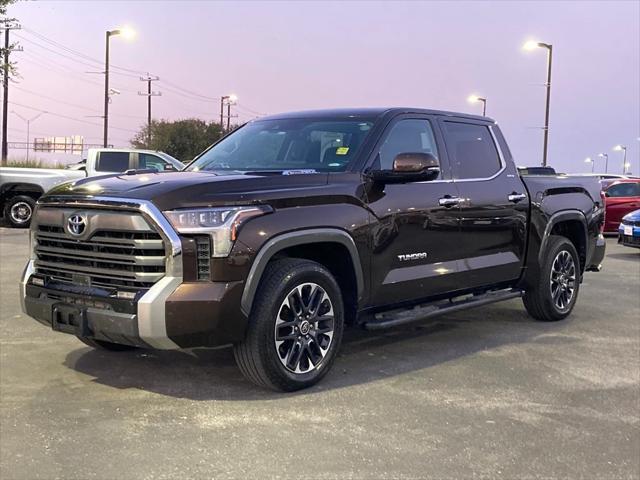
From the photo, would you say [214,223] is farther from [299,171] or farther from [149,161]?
[149,161]

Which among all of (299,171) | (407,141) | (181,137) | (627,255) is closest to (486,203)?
(407,141)

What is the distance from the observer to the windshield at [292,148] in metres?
5.14

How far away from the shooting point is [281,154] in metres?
5.40

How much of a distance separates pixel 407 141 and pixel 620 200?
44.9 ft

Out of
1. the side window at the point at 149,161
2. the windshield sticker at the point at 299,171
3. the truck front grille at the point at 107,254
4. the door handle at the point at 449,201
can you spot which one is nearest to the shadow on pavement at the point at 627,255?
the door handle at the point at 449,201

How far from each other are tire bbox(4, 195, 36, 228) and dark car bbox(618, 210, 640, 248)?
13545 millimetres

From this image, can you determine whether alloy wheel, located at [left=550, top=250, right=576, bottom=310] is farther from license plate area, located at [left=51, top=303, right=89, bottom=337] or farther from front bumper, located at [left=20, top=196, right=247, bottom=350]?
license plate area, located at [left=51, top=303, right=89, bottom=337]

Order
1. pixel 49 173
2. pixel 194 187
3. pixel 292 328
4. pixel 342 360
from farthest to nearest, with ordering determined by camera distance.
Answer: pixel 49 173, pixel 342 360, pixel 292 328, pixel 194 187

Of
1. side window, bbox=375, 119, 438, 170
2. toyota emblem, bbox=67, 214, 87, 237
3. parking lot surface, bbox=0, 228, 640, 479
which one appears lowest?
parking lot surface, bbox=0, 228, 640, 479

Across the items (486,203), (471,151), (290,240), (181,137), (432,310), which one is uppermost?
(181,137)

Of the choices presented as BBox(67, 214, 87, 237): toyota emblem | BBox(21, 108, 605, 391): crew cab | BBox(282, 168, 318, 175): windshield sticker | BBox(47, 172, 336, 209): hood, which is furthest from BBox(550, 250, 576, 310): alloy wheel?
BBox(67, 214, 87, 237): toyota emblem

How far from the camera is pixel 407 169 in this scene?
16.0 feet

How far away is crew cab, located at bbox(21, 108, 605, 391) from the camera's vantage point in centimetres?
404

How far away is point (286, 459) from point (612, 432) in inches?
76.7
